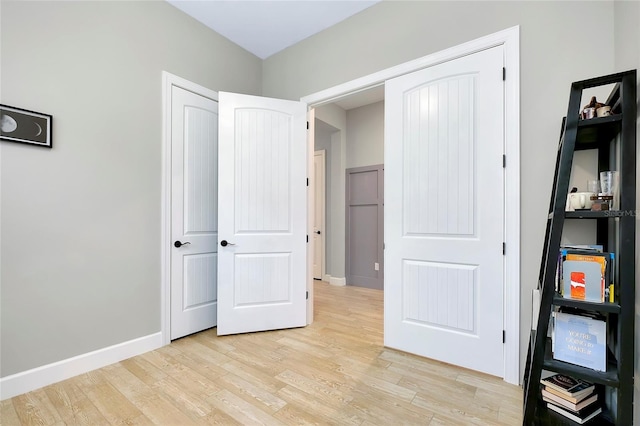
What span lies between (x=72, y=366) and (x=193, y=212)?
1.37 m

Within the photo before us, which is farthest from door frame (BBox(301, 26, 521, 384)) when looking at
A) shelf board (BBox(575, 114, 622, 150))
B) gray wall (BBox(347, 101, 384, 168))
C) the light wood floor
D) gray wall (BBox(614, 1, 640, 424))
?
gray wall (BBox(347, 101, 384, 168))

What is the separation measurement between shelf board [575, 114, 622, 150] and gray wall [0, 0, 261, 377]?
9.27 ft

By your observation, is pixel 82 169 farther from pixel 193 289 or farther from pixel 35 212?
pixel 193 289

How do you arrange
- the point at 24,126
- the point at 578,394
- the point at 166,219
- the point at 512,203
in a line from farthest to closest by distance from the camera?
1. the point at 166,219
2. the point at 512,203
3. the point at 24,126
4. the point at 578,394

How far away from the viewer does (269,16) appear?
8.87 feet

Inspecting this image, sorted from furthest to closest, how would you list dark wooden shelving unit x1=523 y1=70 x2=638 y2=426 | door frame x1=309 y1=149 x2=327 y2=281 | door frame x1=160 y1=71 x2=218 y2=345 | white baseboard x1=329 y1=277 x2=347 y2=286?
door frame x1=309 y1=149 x2=327 y2=281 < white baseboard x1=329 y1=277 x2=347 y2=286 < door frame x1=160 y1=71 x2=218 y2=345 < dark wooden shelving unit x1=523 y1=70 x2=638 y2=426

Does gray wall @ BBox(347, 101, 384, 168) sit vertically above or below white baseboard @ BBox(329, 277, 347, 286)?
above

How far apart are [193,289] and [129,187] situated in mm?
1054

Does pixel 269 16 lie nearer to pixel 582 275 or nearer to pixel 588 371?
pixel 582 275

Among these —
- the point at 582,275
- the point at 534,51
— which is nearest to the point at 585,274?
the point at 582,275

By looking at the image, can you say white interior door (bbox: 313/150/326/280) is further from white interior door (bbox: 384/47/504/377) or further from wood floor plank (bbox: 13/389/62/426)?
wood floor plank (bbox: 13/389/62/426)

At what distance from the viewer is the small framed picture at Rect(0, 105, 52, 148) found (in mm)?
1721

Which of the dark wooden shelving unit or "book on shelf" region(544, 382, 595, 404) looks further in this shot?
"book on shelf" region(544, 382, 595, 404)

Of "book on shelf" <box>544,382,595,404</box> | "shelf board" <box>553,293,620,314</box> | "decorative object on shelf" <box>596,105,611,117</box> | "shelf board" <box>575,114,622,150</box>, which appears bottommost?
"book on shelf" <box>544,382,595,404</box>
